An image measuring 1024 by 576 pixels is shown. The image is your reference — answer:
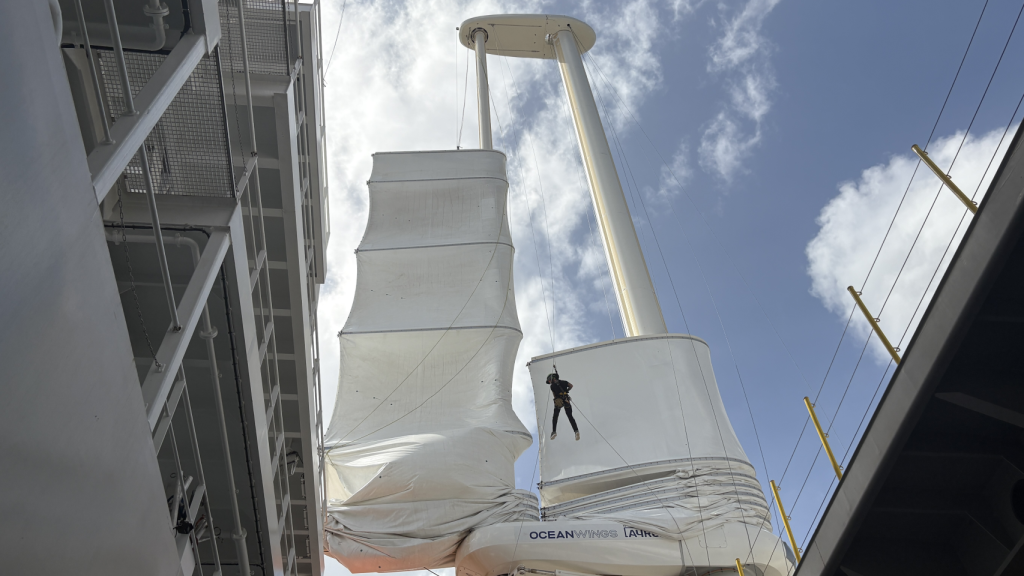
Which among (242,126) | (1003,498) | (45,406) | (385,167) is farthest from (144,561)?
(385,167)

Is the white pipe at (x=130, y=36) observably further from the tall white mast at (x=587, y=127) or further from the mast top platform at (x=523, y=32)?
the mast top platform at (x=523, y=32)

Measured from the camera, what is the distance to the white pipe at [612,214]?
13.3m

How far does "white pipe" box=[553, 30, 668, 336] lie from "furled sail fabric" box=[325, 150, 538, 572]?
2243mm

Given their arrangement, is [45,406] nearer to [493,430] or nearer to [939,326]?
[939,326]

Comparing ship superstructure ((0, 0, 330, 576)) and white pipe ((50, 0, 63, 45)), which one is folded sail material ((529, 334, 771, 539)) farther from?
white pipe ((50, 0, 63, 45))

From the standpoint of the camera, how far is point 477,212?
640 inches

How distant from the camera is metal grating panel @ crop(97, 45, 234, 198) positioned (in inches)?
174

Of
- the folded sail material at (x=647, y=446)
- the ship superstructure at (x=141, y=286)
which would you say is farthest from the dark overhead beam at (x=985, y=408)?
the folded sail material at (x=647, y=446)

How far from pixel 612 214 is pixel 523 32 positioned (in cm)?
872

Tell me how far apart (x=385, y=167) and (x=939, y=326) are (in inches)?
601

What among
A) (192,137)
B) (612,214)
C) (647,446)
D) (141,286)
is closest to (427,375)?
(647,446)

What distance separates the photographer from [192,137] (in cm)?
457

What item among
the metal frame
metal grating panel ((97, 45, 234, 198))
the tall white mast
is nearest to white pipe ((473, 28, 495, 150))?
the tall white mast

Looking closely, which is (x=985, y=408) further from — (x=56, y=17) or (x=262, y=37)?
(x=262, y=37)
